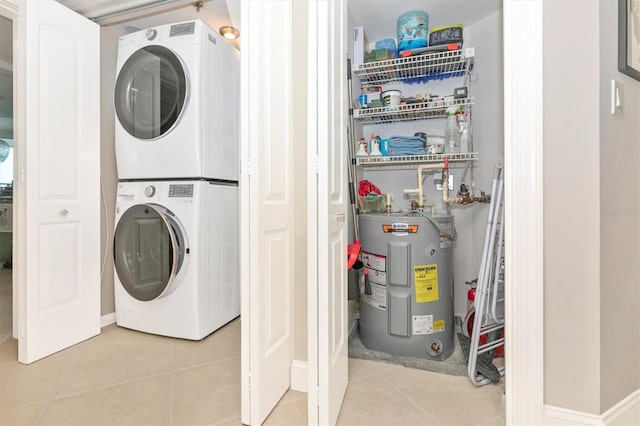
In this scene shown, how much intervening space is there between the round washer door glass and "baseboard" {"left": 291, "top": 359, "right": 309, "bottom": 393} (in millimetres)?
1595

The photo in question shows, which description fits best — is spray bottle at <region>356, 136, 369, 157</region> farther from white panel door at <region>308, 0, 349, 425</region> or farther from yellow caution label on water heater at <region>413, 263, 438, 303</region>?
white panel door at <region>308, 0, 349, 425</region>

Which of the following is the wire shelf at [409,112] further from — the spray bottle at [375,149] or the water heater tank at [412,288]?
the water heater tank at [412,288]

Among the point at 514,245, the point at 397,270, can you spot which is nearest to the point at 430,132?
the point at 397,270

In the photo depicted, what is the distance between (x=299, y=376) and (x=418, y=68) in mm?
2139

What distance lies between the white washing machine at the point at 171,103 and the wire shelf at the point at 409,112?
101 cm

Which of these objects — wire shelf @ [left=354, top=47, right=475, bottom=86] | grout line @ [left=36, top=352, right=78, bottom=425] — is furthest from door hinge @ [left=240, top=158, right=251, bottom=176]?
wire shelf @ [left=354, top=47, right=475, bottom=86]

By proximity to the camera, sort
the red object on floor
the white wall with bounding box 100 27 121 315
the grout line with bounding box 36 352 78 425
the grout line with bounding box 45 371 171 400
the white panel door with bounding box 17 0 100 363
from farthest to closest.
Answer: the red object on floor, the white wall with bounding box 100 27 121 315, the white panel door with bounding box 17 0 100 363, the grout line with bounding box 45 371 171 400, the grout line with bounding box 36 352 78 425

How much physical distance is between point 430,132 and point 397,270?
3.98 ft

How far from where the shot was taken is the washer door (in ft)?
6.30

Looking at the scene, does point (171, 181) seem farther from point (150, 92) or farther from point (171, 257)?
point (150, 92)

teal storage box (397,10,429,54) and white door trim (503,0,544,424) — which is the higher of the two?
teal storage box (397,10,429,54)

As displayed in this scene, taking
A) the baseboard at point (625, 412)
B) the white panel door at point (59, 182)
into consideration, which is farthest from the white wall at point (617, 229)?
the white panel door at point (59, 182)

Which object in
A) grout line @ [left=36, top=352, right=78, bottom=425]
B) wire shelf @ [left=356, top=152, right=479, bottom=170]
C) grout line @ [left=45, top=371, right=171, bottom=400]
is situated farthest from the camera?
wire shelf @ [left=356, top=152, right=479, bottom=170]

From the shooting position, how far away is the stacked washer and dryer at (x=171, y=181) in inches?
75.7
